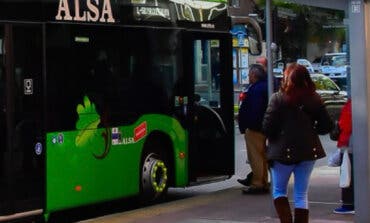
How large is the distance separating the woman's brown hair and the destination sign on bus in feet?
9.50

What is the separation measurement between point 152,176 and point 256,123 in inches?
63.9

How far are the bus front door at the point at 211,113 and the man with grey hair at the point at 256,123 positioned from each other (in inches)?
22.0

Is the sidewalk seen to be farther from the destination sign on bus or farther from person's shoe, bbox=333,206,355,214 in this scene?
the destination sign on bus

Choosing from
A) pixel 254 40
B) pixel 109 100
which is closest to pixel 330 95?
pixel 254 40

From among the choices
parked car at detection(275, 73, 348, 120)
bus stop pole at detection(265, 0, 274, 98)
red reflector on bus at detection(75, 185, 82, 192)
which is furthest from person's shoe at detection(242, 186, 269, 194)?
parked car at detection(275, 73, 348, 120)

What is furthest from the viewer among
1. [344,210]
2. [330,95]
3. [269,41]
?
[330,95]

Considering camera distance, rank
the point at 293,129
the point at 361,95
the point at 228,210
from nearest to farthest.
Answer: the point at 293,129, the point at 361,95, the point at 228,210

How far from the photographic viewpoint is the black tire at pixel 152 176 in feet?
32.4

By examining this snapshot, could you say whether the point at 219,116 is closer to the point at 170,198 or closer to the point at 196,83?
the point at 196,83

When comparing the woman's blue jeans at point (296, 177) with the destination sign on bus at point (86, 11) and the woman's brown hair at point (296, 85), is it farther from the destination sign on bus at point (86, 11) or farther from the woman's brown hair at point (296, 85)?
the destination sign on bus at point (86, 11)

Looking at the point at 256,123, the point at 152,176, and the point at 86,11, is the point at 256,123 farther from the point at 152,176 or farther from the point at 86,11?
the point at 86,11

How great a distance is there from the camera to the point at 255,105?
10.4m

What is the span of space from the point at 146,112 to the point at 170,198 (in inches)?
73.3

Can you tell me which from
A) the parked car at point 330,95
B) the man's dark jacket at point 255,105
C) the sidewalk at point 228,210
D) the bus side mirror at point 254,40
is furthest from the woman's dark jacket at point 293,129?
the parked car at point 330,95
